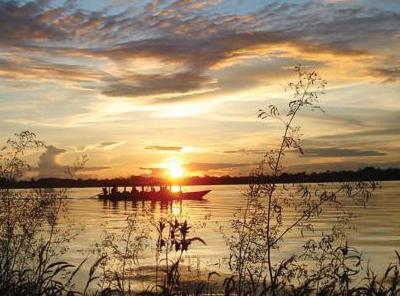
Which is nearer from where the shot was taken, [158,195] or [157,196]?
[158,195]

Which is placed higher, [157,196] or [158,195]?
[158,195]

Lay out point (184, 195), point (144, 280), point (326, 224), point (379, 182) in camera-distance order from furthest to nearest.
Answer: point (184, 195), point (326, 224), point (144, 280), point (379, 182)

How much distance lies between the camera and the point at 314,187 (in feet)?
27.8

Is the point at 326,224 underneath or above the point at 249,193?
underneath

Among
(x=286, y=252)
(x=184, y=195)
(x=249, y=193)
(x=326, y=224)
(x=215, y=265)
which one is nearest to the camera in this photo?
(x=249, y=193)

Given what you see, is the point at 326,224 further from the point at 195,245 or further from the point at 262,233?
the point at 262,233

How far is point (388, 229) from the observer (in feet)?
128

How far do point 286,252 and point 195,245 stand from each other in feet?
20.5

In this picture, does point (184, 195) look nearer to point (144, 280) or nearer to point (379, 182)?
point (144, 280)

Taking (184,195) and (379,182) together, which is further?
(184,195)

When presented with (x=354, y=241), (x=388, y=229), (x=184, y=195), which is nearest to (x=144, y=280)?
(x=354, y=241)

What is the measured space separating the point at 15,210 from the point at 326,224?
3439 centimetres

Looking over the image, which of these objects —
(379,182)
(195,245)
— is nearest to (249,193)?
(379,182)

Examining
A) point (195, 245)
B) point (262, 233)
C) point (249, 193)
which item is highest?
point (249, 193)
